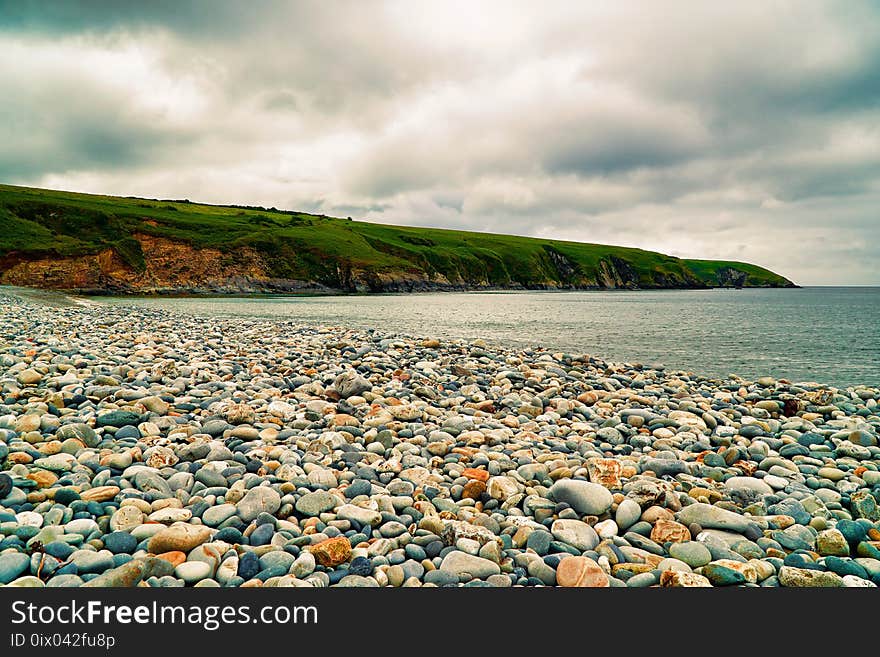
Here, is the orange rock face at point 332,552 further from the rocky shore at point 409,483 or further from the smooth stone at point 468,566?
the smooth stone at point 468,566

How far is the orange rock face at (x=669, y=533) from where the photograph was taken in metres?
4.13

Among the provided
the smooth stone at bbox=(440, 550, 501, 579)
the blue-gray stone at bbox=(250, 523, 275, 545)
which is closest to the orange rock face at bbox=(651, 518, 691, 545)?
the smooth stone at bbox=(440, 550, 501, 579)

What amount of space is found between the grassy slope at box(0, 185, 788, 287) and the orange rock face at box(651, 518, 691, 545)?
77.7m

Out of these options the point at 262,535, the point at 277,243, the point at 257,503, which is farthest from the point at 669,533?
the point at 277,243

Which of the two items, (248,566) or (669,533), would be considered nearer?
(248,566)

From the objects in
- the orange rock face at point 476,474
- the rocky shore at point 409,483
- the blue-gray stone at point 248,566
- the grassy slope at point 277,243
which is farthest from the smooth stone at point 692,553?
the grassy slope at point 277,243

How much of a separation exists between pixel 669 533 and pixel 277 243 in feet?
302

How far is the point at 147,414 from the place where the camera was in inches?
248

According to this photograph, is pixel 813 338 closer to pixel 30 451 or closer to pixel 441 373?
pixel 441 373

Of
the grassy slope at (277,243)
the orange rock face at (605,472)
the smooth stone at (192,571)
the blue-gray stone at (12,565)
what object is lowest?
the smooth stone at (192,571)

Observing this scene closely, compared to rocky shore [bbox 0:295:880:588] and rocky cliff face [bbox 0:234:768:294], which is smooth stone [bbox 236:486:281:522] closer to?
rocky shore [bbox 0:295:880:588]

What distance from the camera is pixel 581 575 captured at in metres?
3.47

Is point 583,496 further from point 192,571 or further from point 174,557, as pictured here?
point 174,557

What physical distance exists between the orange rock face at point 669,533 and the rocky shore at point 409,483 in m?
0.02
